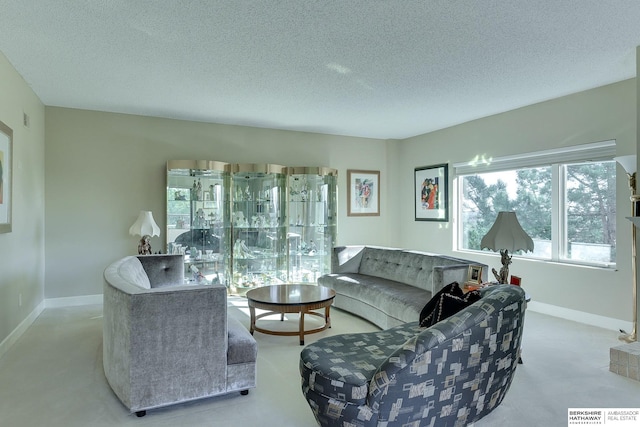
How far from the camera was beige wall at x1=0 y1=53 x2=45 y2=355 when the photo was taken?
3.49 m

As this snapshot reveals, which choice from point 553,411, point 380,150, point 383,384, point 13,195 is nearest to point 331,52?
point 383,384

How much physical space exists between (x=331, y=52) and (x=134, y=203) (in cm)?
369

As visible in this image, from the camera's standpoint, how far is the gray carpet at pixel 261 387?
233 cm

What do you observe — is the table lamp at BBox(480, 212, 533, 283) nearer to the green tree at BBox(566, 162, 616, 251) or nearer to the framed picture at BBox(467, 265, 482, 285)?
the framed picture at BBox(467, 265, 482, 285)

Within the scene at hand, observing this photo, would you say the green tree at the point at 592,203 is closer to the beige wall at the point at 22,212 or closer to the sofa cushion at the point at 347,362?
the sofa cushion at the point at 347,362

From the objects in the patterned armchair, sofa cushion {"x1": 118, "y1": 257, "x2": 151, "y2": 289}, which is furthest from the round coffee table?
the patterned armchair

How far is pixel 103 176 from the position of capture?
5246 millimetres

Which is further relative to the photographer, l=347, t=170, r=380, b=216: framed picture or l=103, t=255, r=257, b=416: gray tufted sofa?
l=347, t=170, r=380, b=216: framed picture

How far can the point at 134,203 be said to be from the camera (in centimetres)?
541

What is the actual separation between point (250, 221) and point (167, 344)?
360cm

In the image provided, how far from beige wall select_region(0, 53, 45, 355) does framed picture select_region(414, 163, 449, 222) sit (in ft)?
18.5

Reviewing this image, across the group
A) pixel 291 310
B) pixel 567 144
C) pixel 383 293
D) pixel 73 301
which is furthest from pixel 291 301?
pixel 567 144

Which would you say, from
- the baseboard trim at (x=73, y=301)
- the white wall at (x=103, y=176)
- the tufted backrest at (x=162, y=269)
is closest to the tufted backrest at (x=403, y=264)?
the tufted backrest at (x=162, y=269)

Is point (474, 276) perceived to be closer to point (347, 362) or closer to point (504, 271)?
point (504, 271)
